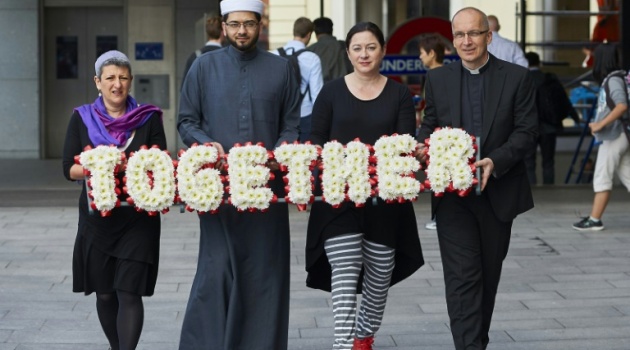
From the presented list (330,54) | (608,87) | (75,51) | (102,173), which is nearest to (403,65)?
(330,54)

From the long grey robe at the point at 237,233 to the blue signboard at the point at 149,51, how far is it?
1221 centimetres

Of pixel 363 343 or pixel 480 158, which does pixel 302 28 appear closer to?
pixel 363 343

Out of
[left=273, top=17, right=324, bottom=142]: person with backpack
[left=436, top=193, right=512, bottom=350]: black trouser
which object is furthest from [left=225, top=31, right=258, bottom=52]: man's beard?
[left=273, top=17, right=324, bottom=142]: person with backpack

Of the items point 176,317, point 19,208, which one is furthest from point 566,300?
point 19,208

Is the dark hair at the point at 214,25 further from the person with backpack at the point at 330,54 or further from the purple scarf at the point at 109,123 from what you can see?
the purple scarf at the point at 109,123

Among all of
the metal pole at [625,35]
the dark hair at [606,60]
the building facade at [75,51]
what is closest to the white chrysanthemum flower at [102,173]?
the dark hair at [606,60]

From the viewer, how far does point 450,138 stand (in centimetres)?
569

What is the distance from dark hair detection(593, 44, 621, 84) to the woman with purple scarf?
5.55 meters

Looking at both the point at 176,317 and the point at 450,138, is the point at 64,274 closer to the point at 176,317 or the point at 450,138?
the point at 176,317

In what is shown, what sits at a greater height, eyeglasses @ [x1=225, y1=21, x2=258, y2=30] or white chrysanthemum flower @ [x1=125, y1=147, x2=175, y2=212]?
eyeglasses @ [x1=225, y1=21, x2=258, y2=30]

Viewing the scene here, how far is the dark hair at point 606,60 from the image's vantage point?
34.6 ft

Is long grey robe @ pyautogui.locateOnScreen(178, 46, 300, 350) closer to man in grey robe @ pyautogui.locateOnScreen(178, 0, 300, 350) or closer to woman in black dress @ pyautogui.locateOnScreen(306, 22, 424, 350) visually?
man in grey robe @ pyautogui.locateOnScreen(178, 0, 300, 350)

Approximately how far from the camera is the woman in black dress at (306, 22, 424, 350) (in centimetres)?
618

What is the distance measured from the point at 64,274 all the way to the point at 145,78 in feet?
30.7
